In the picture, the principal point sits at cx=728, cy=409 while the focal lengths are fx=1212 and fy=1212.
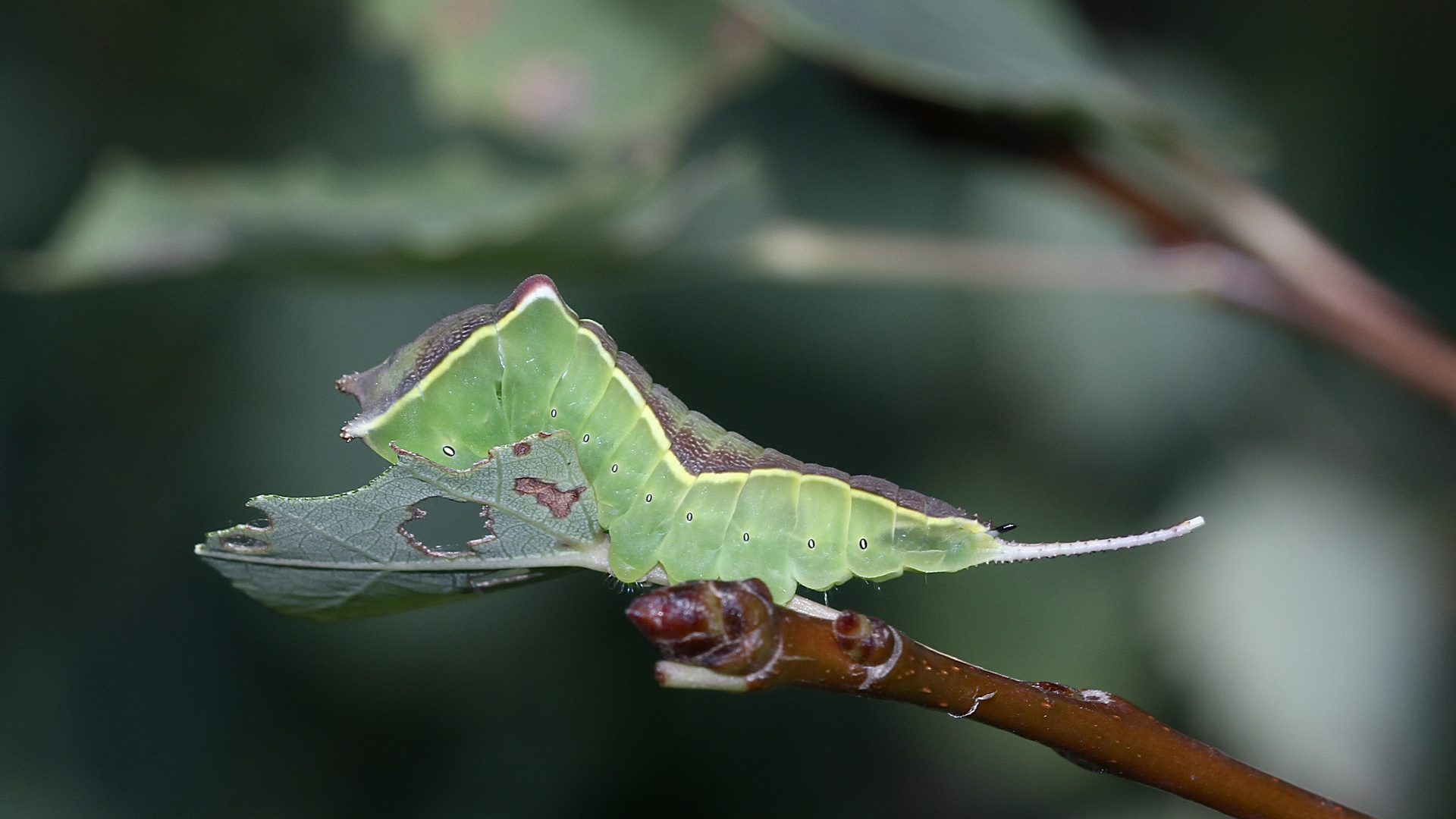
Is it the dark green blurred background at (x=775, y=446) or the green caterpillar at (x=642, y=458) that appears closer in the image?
the green caterpillar at (x=642, y=458)

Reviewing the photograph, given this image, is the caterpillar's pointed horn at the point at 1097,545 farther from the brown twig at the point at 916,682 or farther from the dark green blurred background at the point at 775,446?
the dark green blurred background at the point at 775,446

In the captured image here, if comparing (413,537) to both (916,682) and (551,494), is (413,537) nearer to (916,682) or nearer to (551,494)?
(551,494)

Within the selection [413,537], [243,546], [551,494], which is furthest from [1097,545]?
[243,546]

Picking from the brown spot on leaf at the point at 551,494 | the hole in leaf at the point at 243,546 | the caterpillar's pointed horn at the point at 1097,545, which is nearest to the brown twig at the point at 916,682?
the caterpillar's pointed horn at the point at 1097,545

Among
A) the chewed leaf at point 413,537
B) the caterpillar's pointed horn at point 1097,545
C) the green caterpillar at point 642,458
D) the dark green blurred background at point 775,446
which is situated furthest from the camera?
the dark green blurred background at point 775,446

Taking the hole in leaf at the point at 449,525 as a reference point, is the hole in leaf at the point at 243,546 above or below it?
below

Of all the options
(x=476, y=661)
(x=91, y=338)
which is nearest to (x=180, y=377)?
(x=91, y=338)

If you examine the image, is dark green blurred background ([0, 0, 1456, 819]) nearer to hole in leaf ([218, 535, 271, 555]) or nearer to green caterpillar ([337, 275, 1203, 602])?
green caterpillar ([337, 275, 1203, 602])
